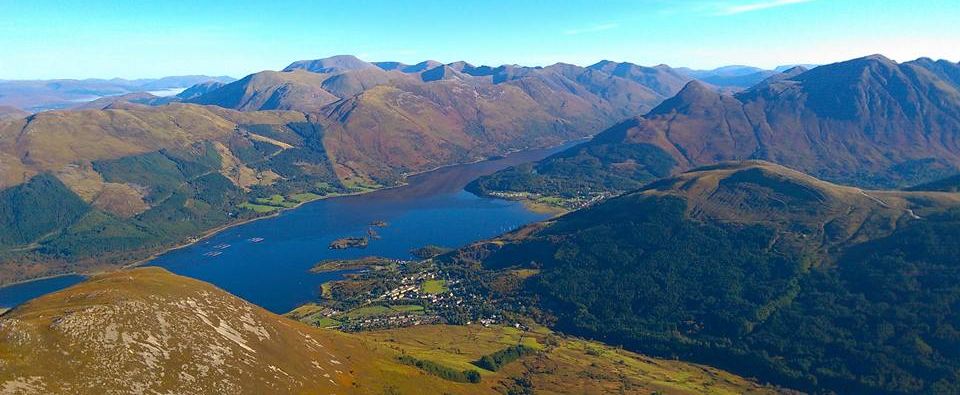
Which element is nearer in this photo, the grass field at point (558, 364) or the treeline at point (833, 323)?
the grass field at point (558, 364)

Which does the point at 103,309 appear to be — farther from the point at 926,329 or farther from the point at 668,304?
the point at 926,329

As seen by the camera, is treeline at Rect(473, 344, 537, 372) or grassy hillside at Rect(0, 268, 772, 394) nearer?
grassy hillside at Rect(0, 268, 772, 394)

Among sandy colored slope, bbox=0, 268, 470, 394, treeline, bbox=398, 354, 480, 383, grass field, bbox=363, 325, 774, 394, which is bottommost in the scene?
grass field, bbox=363, 325, 774, 394

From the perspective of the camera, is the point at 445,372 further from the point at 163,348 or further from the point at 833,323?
the point at 833,323

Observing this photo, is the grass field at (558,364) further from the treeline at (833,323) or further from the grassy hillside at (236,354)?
the treeline at (833,323)

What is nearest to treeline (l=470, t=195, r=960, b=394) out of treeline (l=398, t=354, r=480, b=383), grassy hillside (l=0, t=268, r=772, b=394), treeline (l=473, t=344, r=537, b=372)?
grassy hillside (l=0, t=268, r=772, b=394)

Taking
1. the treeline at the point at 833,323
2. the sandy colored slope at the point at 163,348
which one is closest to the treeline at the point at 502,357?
the sandy colored slope at the point at 163,348

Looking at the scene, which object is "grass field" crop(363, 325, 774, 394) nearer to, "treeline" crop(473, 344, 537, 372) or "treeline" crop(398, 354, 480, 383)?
"treeline" crop(473, 344, 537, 372)
